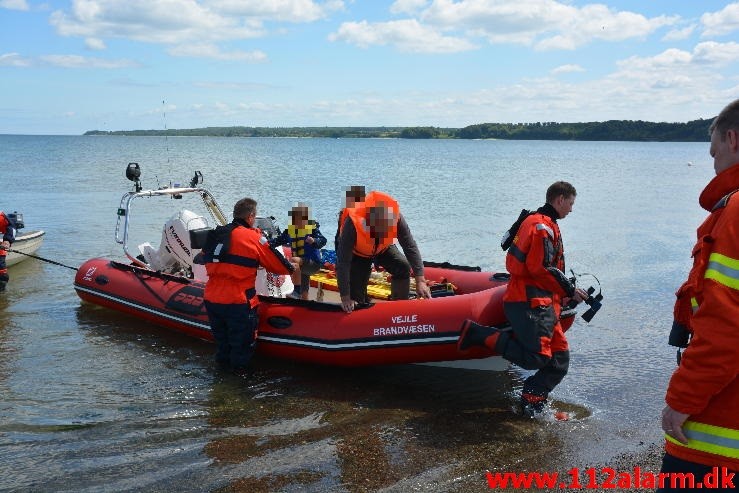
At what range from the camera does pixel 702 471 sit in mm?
1890

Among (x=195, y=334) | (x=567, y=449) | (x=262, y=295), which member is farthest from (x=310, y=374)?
(x=567, y=449)

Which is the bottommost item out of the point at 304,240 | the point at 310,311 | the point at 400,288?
the point at 310,311

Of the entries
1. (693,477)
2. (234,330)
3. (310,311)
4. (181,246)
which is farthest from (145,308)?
(693,477)

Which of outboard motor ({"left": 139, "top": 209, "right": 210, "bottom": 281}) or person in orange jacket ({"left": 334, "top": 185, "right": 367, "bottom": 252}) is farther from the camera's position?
outboard motor ({"left": 139, "top": 209, "right": 210, "bottom": 281})

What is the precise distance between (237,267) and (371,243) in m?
1.06

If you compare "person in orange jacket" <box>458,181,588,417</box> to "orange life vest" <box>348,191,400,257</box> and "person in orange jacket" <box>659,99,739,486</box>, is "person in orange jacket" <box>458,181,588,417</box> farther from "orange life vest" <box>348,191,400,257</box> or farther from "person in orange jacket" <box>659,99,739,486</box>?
"person in orange jacket" <box>659,99,739,486</box>

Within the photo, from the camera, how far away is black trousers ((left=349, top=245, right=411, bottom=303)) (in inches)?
220

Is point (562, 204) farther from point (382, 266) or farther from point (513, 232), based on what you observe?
point (382, 266)

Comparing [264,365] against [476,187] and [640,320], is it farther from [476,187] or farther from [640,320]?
[476,187]

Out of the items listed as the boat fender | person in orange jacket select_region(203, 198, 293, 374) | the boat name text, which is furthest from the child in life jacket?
the boat fender

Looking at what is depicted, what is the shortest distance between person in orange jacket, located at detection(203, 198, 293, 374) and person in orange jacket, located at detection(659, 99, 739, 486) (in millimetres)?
3874

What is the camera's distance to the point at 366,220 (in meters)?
5.29

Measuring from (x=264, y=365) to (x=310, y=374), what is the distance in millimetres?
475

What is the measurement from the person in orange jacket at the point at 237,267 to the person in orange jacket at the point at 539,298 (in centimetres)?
186
